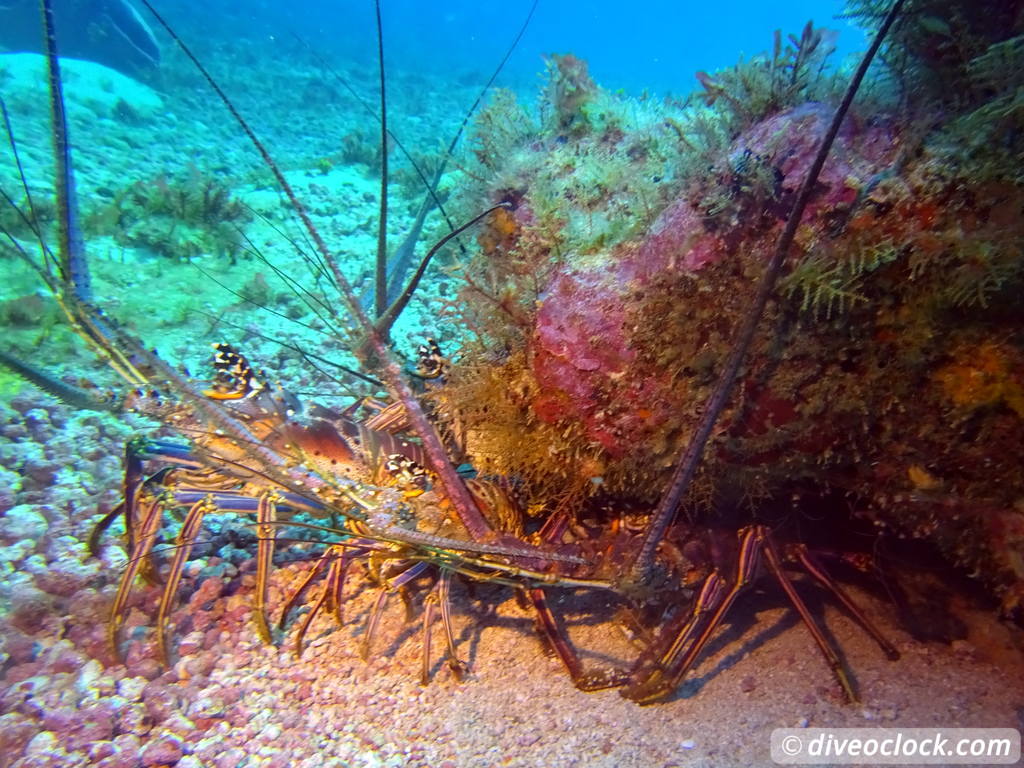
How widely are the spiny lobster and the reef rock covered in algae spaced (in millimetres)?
356

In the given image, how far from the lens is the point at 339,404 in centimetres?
523

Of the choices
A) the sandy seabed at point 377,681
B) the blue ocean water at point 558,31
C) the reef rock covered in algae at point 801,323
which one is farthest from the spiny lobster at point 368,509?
the blue ocean water at point 558,31

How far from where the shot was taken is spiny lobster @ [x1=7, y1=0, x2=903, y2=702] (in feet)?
7.87

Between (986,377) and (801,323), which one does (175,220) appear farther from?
(986,377)

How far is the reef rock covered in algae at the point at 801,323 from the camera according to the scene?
188 cm

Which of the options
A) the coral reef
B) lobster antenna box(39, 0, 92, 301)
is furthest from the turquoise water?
the coral reef

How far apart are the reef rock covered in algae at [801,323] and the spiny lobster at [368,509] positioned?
0.36m

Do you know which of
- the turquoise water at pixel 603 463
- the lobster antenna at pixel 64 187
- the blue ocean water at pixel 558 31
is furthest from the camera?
the blue ocean water at pixel 558 31

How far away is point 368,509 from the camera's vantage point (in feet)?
8.72

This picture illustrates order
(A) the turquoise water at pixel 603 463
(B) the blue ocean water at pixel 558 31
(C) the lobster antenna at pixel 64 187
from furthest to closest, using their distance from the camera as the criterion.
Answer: (B) the blue ocean water at pixel 558 31
(C) the lobster antenna at pixel 64 187
(A) the turquoise water at pixel 603 463

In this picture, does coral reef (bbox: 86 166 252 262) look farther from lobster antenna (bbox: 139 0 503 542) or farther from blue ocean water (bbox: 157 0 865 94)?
lobster antenna (bbox: 139 0 503 542)

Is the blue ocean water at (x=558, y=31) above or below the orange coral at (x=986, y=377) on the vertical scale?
above

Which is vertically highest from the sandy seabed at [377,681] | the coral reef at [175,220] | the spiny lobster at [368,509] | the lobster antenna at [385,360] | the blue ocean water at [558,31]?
the blue ocean water at [558,31]

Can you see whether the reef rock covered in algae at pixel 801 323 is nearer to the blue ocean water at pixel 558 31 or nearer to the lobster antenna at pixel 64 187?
the blue ocean water at pixel 558 31
